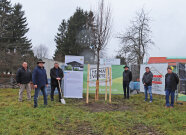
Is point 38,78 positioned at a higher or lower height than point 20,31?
lower

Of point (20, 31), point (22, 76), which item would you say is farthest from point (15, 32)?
point (22, 76)

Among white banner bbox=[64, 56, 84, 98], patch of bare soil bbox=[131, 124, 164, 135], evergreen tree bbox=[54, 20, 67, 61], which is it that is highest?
evergreen tree bbox=[54, 20, 67, 61]

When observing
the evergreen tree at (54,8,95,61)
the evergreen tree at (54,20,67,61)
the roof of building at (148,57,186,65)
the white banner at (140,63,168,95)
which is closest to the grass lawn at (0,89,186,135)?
the white banner at (140,63,168,95)

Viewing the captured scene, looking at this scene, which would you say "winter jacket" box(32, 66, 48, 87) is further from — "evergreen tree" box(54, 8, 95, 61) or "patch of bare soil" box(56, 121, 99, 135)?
"evergreen tree" box(54, 8, 95, 61)

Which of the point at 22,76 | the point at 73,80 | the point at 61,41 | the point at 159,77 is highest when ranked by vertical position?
the point at 61,41

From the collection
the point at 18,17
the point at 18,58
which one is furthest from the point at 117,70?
the point at 18,17

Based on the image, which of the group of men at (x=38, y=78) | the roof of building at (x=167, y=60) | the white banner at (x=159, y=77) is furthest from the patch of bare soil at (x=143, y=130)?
the roof of building at (x=167, y=60)

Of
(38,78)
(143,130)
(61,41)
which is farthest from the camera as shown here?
(61,41)

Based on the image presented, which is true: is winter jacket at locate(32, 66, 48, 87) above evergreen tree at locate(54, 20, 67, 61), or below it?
below

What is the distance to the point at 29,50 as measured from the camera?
32531 mm

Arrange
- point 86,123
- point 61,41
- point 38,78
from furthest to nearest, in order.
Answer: point 61,41, point 38,78, point 86,123

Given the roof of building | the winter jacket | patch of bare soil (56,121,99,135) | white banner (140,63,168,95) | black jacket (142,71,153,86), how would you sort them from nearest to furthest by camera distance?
1. patch of bare soil (56,121,99,135)
2. the winter jacket
3. black jacket (142,71,153,86)
4. white banner (140,63,168,95)
5. the roof of building

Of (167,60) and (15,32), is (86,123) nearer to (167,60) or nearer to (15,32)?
(167,60)

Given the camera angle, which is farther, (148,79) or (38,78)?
(148,79)
